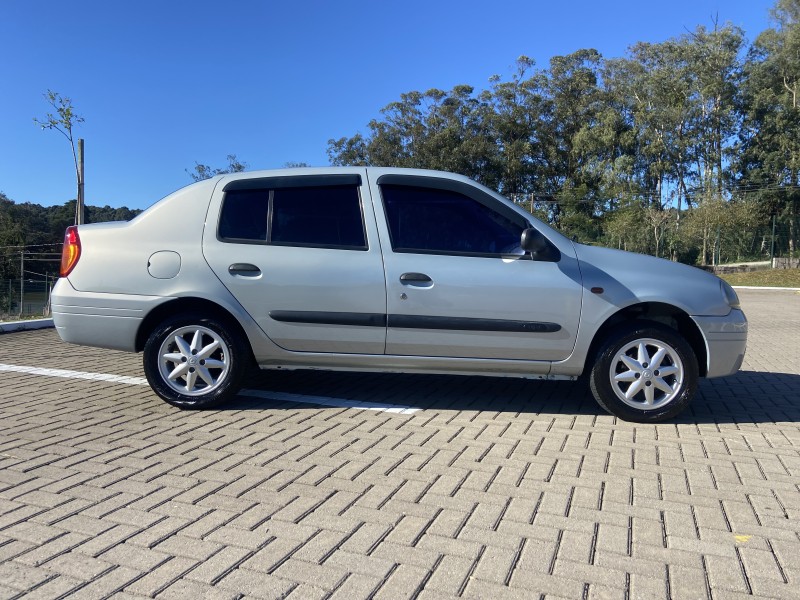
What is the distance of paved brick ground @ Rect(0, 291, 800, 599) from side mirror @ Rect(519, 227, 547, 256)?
1.27m

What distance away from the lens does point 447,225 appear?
15.1ft

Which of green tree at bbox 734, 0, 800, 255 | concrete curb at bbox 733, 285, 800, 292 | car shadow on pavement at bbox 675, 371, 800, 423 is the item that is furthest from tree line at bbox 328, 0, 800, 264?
car shadow on pavement at bbox 675, 371, 800, 423

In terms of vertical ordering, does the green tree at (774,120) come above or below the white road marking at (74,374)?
above

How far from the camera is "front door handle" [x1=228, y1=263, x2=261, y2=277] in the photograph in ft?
15.1

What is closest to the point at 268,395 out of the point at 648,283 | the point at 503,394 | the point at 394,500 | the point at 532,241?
the point at 503,394

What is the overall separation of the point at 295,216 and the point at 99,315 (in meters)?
1.69

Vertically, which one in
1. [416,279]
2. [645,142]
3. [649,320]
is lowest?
[649,320]

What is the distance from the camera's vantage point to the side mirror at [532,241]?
4.33 metres

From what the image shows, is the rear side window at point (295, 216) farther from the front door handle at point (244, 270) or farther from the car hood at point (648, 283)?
the car hood at point (648, 283)

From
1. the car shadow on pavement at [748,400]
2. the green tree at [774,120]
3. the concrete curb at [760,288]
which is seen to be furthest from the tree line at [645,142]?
the car shadow on pavement at [748,400]

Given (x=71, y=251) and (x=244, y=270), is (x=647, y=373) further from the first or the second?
(x=71, y=251)

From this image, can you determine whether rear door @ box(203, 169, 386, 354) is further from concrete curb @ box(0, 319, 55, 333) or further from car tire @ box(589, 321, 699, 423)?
concrete curb @ box(0, 319, 55, 333)

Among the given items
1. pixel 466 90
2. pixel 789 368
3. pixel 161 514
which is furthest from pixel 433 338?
pixel 466 90

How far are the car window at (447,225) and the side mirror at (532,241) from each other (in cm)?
11
